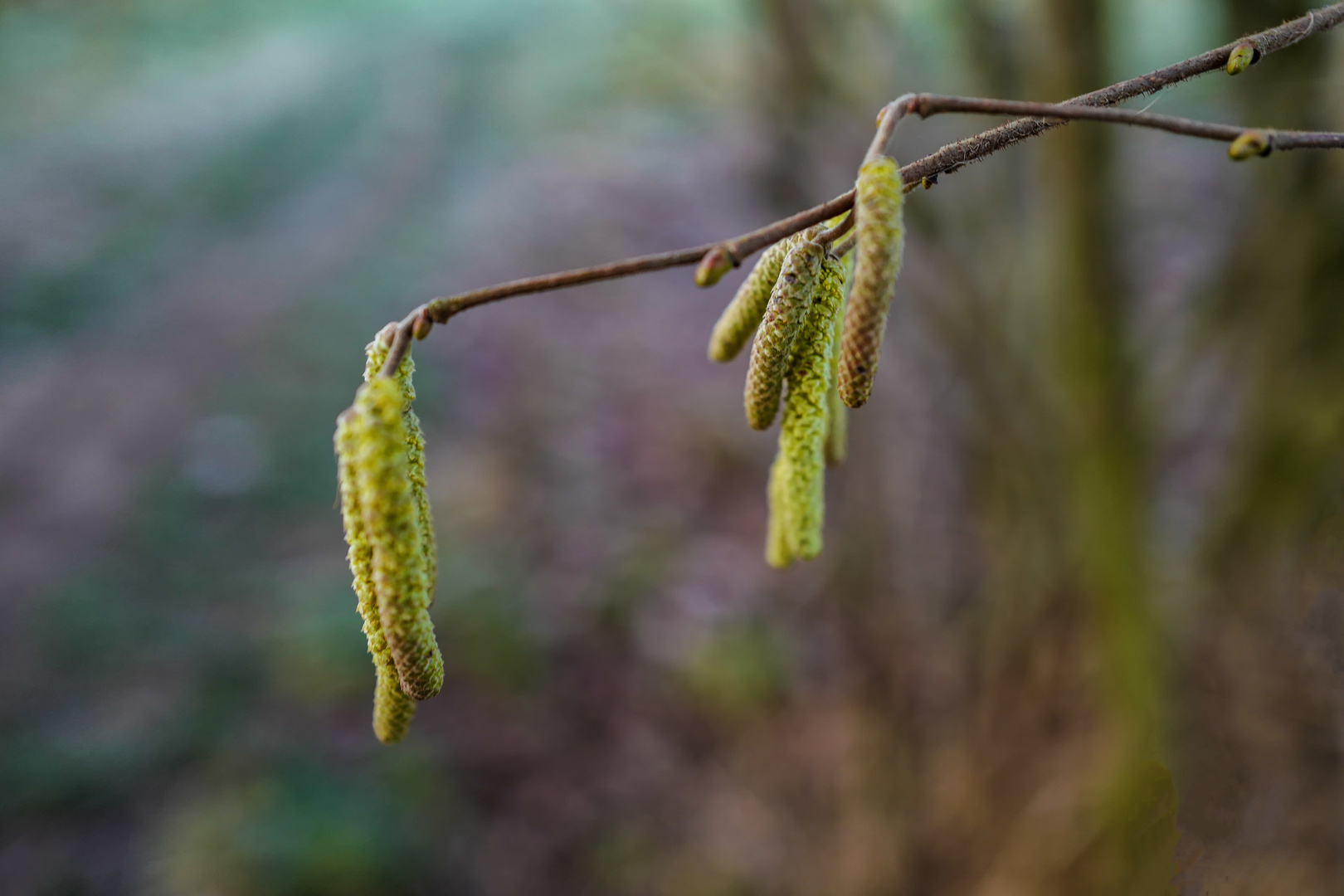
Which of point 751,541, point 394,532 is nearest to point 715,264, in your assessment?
point 394,532

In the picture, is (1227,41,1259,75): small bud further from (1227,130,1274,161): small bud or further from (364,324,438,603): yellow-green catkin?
(364,324,438,603): yellow-green catkin

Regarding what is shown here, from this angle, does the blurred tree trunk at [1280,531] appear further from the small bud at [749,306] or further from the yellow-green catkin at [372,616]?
the yellow-green catkin at [372,616]

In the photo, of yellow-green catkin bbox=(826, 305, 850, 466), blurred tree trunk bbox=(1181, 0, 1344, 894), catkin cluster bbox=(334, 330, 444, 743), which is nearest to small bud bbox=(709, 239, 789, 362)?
yellow-green catkin bbox=(826, 305, 850, 466)

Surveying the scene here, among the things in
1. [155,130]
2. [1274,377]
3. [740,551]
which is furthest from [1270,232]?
[155,130]

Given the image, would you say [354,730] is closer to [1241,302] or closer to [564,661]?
[564,661]

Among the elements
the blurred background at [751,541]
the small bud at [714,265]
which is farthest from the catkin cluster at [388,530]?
the blurred background at [751,541]

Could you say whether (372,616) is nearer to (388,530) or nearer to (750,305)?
(388,530)
